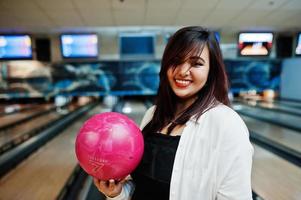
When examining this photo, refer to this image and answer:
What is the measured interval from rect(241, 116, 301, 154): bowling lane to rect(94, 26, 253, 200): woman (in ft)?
9.92

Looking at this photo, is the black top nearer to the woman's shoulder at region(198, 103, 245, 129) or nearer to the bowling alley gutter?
the woman's shoulder at region(198, 103, 245, 129)

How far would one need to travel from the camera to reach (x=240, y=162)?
78 centimetres

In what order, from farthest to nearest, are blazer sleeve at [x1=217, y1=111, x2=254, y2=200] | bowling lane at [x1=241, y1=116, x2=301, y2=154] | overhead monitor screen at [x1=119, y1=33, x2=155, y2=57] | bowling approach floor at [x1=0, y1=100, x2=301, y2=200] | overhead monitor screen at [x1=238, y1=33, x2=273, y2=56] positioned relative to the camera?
overhead monitor screen at [x1=119, y1=33, x2=155, y2=57], overhead monitor screen at [x1=238, y1=33, x2=273, y2=56], bowling lane at [x1=241, y1=116, x2=301, y2=154], bowling approach floor at [x1=0, y1=100, x2=301, y2=200], blazer sleeve at [x1=217, y1=111, x2=254, y2=200]

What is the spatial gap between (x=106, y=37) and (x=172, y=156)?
6550mm

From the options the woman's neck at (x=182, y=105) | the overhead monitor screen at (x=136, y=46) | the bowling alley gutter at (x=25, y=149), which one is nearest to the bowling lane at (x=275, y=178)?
the woman's neck at (x=182, y=105)

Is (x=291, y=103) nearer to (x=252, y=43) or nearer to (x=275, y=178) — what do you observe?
(x=252, y=43)

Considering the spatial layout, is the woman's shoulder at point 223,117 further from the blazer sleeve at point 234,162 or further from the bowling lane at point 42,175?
the bowling lane at point 42,175

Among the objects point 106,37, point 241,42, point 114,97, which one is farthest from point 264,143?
point 114,97

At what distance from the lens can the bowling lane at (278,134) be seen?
12.5 ft

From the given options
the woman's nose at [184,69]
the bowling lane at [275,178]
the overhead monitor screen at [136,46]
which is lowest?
the bowling lane at [275,178]

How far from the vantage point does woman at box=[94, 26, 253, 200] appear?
31.1 inches

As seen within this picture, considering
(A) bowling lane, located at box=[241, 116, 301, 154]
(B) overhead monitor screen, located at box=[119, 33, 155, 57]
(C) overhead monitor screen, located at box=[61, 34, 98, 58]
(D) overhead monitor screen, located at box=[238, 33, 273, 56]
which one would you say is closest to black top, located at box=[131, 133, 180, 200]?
(A) bowling lane, located at box=[241, 116, 301, 154]

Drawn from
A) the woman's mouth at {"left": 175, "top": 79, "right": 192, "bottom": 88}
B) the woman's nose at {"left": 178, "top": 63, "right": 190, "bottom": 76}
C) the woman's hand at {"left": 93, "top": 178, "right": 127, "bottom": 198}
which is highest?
the woman's nose at {"left": 178, "top": 63, "right": 190, "bottom": 76}

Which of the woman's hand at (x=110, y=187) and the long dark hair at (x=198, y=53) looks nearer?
the long dark hair at (x=198, y=53)
